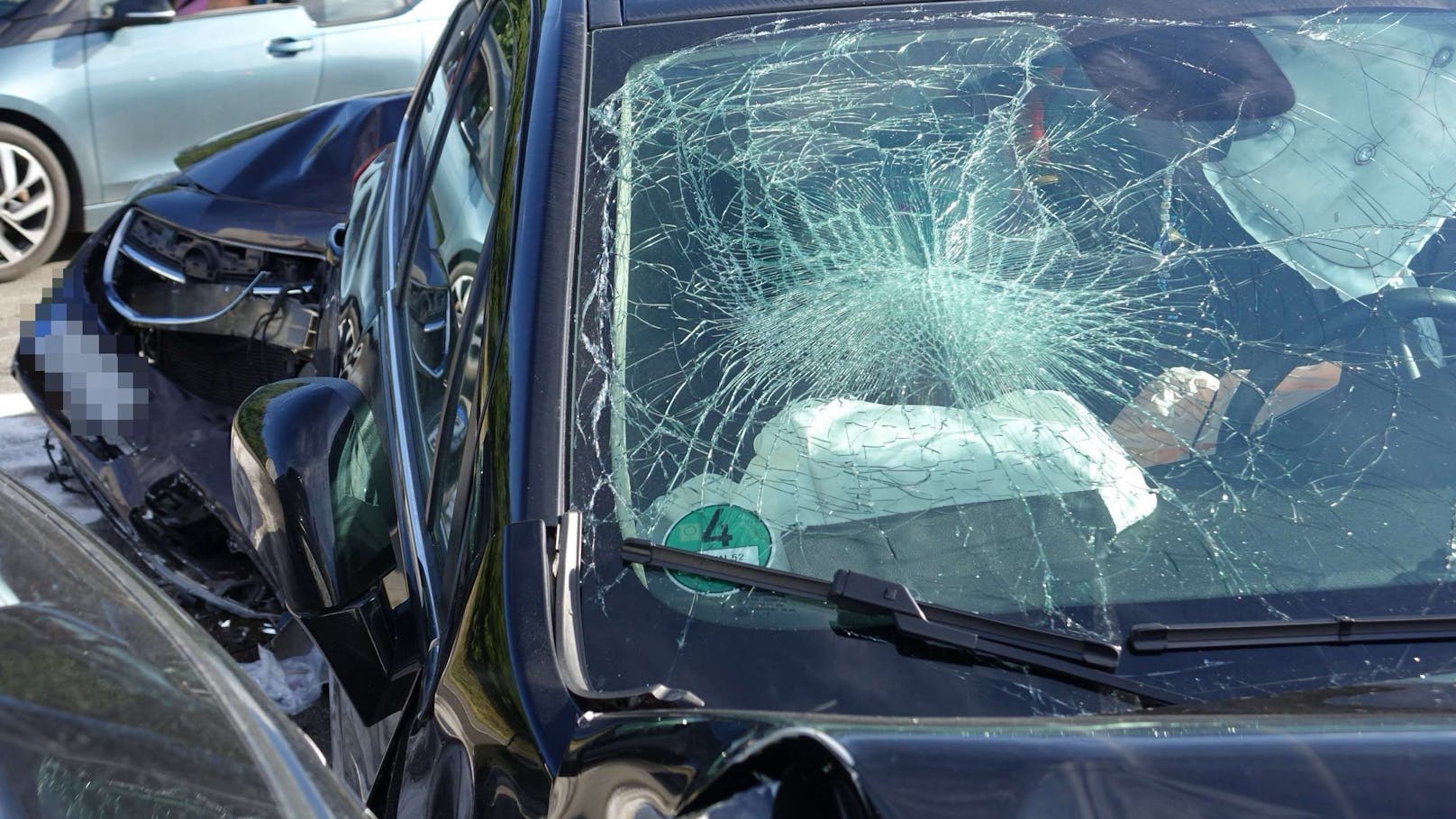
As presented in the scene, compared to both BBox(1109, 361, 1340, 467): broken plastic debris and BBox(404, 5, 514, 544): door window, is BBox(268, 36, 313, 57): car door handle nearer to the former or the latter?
BBox(404, 5, 514, 544): door window

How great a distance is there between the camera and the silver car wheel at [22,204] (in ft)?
18.4

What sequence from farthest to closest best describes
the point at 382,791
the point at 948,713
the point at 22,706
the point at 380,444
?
the point at 380,444 < the point at 382,791 < the point at 948,713 < the point at 22,706

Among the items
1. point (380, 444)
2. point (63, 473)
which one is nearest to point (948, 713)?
point (380, 444)

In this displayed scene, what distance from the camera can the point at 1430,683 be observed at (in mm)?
1331

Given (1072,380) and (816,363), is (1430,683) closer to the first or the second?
(1072,380)

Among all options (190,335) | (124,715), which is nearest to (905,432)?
(124,715)

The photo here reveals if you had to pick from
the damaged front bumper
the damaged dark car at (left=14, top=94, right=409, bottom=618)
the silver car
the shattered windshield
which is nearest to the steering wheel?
the shattered windshield

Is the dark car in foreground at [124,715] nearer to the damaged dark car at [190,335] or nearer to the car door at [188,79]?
the damaged dark car at [190,335]

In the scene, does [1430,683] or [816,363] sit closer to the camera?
[1430,683]

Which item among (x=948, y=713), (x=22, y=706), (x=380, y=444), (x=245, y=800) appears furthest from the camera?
(x=380, y=444)

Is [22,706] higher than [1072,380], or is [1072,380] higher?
[22,706]

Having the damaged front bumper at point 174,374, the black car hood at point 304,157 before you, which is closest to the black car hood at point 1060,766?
the damaged front bumper at point 174,374

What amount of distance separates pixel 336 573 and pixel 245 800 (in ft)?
1.92

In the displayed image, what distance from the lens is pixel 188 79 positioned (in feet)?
18.9
